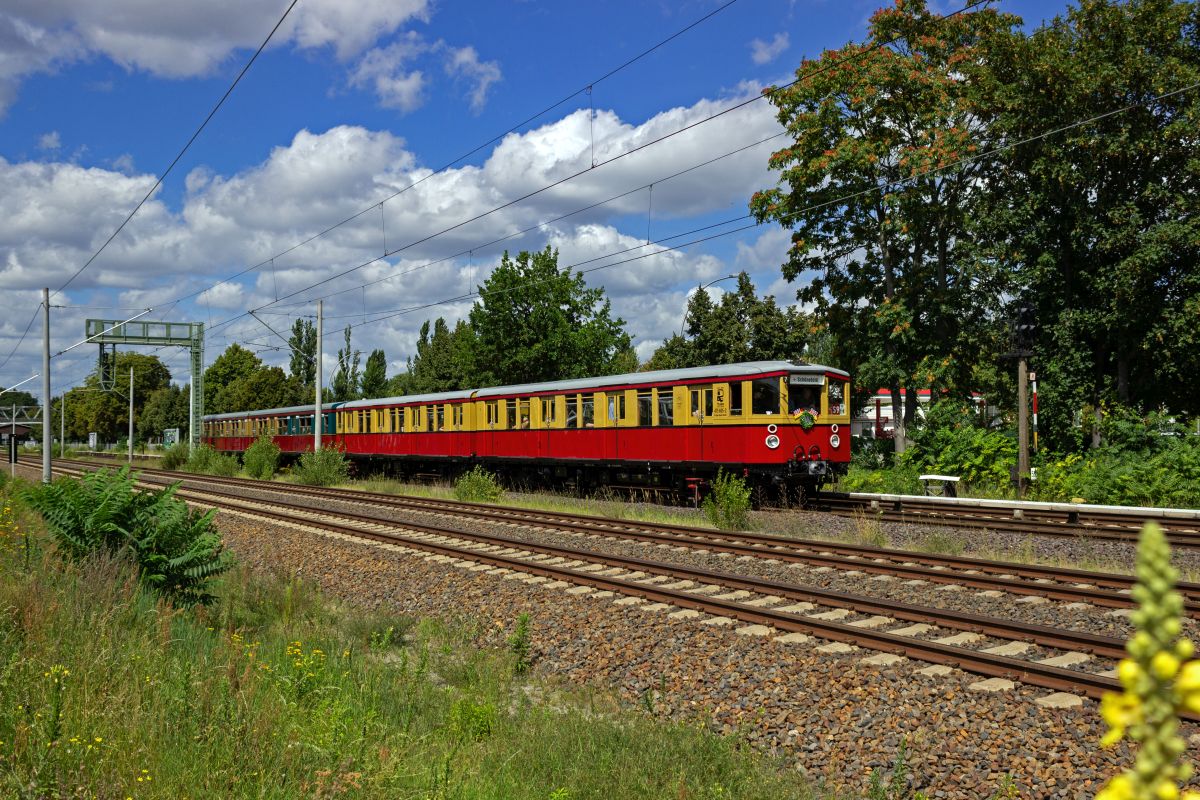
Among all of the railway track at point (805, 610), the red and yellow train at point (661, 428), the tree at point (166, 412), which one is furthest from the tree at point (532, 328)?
the tree at point (166, 412)

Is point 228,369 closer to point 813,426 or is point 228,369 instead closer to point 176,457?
point 176,457

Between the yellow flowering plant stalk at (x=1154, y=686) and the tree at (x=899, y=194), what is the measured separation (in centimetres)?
2646

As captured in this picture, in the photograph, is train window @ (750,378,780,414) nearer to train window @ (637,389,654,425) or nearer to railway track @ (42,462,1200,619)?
train window @ (637,389,654,425)

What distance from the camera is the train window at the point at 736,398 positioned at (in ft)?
63.2

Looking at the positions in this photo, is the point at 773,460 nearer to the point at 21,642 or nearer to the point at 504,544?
the point at 504,544

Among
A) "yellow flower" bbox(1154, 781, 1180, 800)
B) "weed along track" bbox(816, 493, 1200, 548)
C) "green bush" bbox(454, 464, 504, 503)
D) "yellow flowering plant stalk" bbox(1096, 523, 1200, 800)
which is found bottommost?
"weed along track" bbox(816, 493, 1200, 548)

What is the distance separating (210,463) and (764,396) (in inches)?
1228

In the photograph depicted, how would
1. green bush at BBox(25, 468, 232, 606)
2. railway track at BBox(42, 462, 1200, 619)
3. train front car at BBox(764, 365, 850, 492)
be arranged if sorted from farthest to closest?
1. train front car at BBox(764, 365, 850, 492)
2. railway track at BBox(42, 462, 1200, 619)
3. green bush at BBox(25, 468, 232, 606)

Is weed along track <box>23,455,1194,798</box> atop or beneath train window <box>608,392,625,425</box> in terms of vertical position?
A: beneath

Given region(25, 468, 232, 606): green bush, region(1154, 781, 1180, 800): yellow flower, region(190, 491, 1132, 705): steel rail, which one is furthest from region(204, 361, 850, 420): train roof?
region(1154, 781, 1180, 800): yellow flower

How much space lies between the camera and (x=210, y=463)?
4162 cm

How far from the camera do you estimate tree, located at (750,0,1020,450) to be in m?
26.6

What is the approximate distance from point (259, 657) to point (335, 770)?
9.43 ft

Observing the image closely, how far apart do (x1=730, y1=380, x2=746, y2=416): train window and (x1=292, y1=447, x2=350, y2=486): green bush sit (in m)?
16.8
